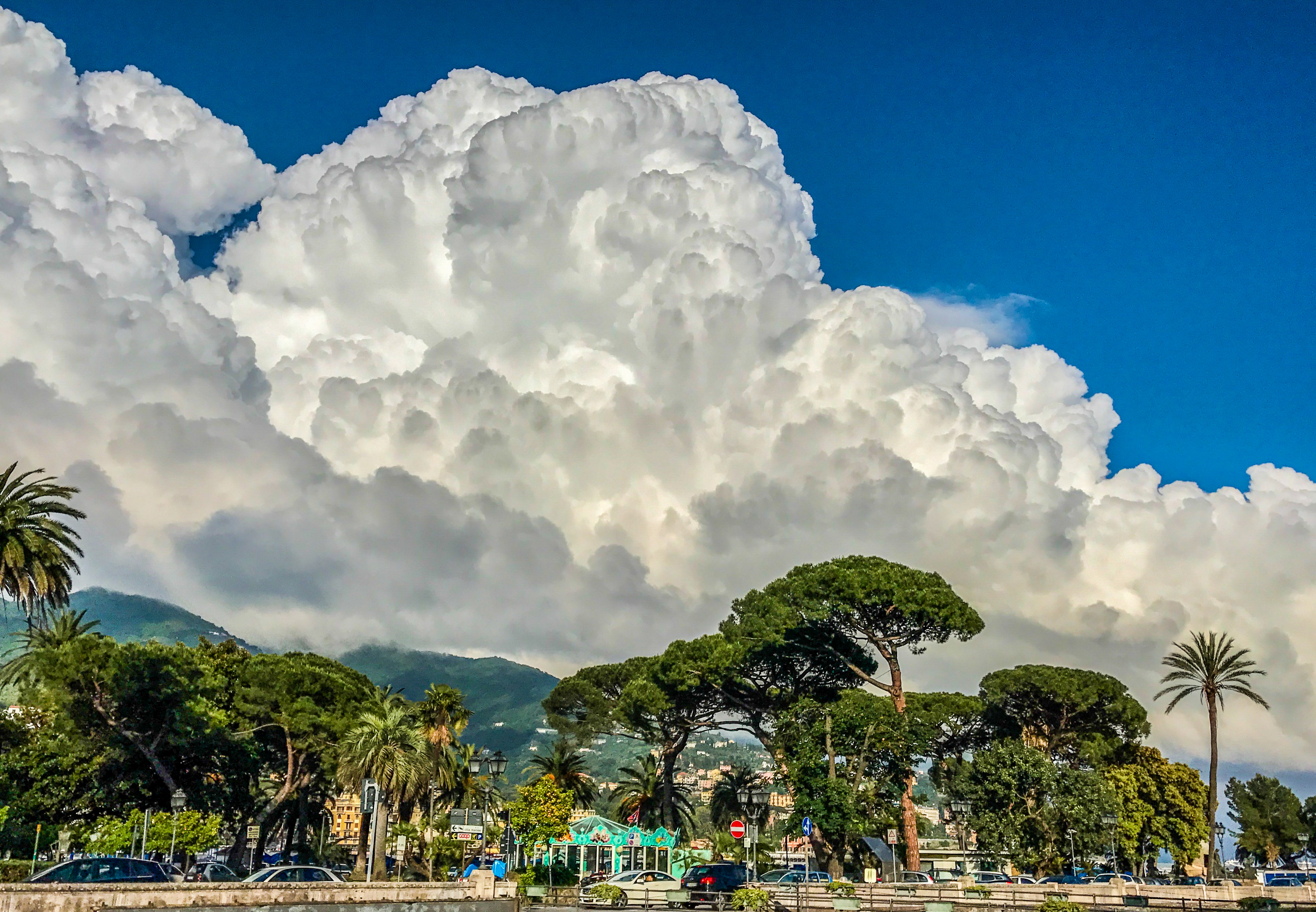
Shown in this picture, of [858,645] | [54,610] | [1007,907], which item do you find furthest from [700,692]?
[54,610]

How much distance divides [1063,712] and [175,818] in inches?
2279

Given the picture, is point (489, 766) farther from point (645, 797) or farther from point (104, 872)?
point (645, 797)

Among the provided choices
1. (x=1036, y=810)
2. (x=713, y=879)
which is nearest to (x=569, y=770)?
(x=713, y=879)

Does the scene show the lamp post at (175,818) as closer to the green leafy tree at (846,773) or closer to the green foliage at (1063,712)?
the green leafy tree at (846,773)

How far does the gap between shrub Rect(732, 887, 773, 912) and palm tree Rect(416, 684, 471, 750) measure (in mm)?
25873

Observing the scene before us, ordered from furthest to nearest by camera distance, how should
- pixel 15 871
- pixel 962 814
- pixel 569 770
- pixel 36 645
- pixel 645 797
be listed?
pixel 645 797 → pixel 569 770 → pixel 962 814 → pixel 36 645 → pixel 15 871

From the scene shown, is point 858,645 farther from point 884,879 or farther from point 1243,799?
point 1243,799

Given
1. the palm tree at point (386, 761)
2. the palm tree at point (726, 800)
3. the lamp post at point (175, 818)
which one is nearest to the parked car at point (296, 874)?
the lamp post at point (175, 818)

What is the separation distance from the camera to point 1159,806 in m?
69.8

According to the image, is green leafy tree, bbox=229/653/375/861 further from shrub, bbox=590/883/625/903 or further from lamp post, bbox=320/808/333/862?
shrub, bbox=590/883/625/903

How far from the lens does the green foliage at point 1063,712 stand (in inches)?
2835

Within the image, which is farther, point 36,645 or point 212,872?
point 36,645

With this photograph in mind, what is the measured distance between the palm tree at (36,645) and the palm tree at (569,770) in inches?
1188

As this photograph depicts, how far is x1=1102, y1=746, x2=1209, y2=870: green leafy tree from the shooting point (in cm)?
6744
